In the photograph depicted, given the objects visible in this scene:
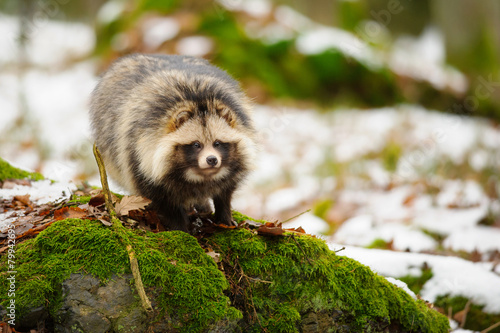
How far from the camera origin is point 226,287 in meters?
3.43

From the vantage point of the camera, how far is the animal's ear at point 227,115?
4.06 metres

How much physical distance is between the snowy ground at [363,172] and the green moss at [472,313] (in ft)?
0.28

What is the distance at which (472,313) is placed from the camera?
16.6ft

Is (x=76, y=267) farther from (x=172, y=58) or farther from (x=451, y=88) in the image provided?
(x=451, y=88)

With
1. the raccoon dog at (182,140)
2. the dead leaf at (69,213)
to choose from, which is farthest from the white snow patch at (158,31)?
the dead leaf at (69,213)

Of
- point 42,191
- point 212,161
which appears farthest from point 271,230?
point 42,191

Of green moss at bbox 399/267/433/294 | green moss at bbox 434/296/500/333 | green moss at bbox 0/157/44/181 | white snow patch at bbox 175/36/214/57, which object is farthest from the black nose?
white snow patch at bbox 175/36/214/57

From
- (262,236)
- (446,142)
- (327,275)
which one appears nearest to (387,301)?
(327,275)

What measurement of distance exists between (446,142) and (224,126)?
9.06 m

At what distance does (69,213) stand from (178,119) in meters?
1.21

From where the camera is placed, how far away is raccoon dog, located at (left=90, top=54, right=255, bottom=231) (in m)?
3.93

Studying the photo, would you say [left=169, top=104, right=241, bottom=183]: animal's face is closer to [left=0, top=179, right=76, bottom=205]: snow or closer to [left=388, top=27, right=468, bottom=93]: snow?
[left=0, top=179, right=76, bottom=205]: snow

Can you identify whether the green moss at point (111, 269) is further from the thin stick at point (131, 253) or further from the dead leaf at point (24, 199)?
the dead leaf at point (24, 199)

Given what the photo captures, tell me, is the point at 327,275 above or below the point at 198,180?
below
